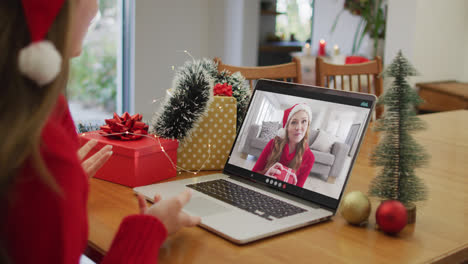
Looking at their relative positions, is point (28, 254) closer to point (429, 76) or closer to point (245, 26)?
point (429, 76)

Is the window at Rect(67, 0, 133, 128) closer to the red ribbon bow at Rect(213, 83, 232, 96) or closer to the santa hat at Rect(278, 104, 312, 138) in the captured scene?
the red ribbon bow at Rect(213, 83, 232, 96)

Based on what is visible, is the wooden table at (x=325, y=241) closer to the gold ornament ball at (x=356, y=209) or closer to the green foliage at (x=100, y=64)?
the gold ornament ball at (x=356, y=209)

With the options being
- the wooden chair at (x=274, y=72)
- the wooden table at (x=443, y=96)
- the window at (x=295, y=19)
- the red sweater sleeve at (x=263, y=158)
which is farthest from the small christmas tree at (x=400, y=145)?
the window at (x=295, y=19)

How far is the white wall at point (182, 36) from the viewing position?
402 centimetres

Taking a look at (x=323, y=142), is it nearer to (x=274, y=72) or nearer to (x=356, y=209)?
(x=356, y=209)

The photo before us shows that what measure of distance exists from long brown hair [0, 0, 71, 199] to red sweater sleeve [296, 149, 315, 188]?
534mm

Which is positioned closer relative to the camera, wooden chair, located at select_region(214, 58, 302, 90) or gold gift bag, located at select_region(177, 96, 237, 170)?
gold gift bag, located at select_region(177, 96, 237, 170)

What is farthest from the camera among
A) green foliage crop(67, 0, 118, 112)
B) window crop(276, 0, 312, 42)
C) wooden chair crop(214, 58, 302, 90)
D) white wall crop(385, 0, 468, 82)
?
window crop(276, 0, 312, 42)

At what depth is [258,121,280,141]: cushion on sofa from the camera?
1031 millimetres

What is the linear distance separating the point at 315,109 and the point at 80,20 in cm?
52

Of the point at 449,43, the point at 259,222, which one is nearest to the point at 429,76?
the point at 449,43

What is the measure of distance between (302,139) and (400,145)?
20cm

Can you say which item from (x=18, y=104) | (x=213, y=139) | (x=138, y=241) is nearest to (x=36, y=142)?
(x=18, y=104)

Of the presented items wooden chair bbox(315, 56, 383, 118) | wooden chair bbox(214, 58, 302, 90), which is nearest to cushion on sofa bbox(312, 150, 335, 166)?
wooden chair bbox(214, 58, 302, 90)
